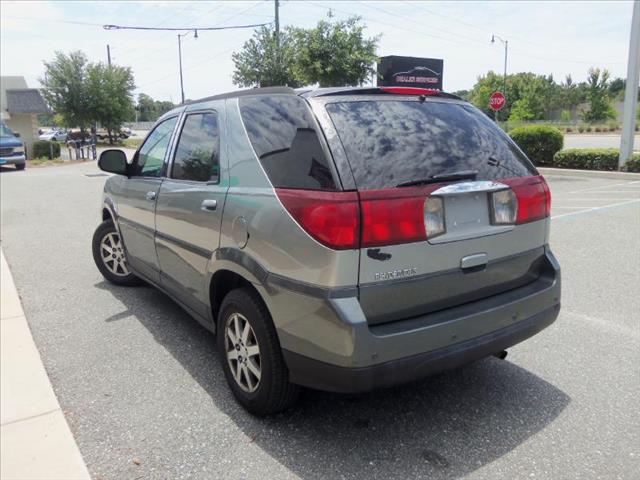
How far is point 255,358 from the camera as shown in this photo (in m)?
2.89

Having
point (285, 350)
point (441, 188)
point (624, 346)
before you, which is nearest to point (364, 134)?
point (441, 188)

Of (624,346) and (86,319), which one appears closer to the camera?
(624,346)

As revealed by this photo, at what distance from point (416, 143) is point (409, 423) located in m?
1.52

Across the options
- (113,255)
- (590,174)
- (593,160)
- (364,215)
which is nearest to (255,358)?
(364,215)

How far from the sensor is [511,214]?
9.46 feet

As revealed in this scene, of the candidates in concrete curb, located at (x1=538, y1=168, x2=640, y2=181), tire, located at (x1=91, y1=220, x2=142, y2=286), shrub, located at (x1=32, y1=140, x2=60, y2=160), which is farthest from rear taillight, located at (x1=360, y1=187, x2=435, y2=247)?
shrub, located at (x1=32, y1=140, x2=60, y2=160)

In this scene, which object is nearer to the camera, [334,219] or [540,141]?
[334,219]

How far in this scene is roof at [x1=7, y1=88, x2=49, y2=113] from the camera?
35344 millimetres

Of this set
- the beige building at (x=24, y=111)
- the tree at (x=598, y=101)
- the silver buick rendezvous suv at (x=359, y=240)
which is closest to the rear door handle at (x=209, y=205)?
the silver buick rendezvous suv at (x=359, y=240)

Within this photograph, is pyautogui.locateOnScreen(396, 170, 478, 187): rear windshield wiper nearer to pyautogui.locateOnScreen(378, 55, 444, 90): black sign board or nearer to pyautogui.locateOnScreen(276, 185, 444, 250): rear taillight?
pyautogui.locateOnScreen(276, 185, 444, 250): rear taillight

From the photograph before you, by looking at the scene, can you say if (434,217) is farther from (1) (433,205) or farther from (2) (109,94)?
(2) (109,94)

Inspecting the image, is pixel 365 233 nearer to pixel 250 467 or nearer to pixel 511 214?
pixel 511 214

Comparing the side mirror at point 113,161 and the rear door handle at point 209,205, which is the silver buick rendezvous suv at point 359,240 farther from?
the side mirror at point 113,161

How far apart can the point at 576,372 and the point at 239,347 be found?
220cm
